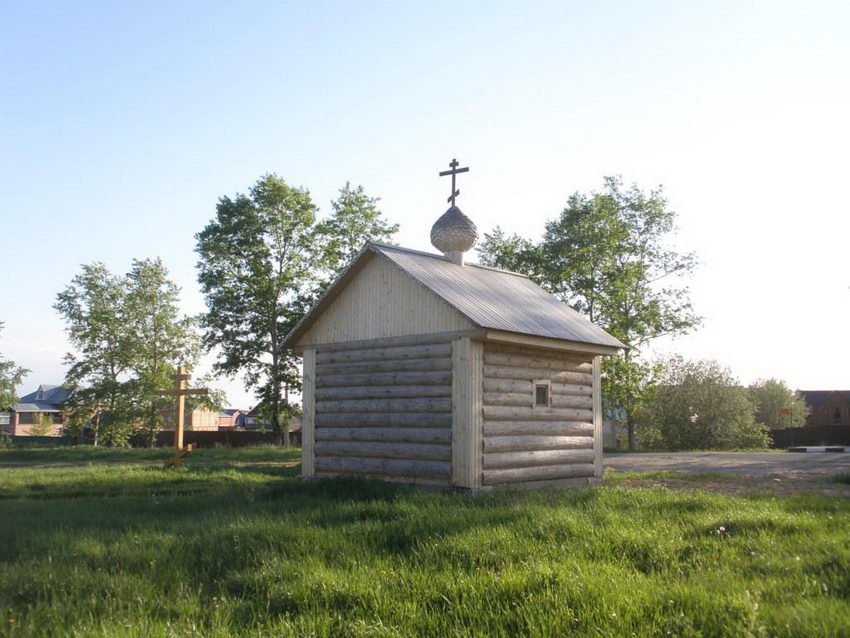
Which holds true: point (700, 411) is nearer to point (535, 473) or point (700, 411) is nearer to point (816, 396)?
point (535, 473)

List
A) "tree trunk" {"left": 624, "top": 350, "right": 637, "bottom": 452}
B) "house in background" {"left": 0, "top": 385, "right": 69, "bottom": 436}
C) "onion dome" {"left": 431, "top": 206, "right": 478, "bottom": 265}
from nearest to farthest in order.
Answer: "onion dome" {"left": 431, "top": 206, "right": 478, "bottom": 265}, "tree trunk" {"left": 624, "top": 350, "right": 637, "bottom": 452}, "house in background" {"left": 0, "top": 385, "right": 69, "bottom": 436}

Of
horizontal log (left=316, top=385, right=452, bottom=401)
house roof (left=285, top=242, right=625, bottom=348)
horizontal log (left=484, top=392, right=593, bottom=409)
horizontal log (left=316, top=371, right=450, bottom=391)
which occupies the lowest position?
horizontal log (left=484, top=392, right=593, bottom=409)

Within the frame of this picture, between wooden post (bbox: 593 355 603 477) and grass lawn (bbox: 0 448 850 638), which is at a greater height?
wooden post (bbox: 593 355 603 477)

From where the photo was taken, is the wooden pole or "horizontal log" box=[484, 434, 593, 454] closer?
"horizontal log" box=[484, 434, 593, 454]

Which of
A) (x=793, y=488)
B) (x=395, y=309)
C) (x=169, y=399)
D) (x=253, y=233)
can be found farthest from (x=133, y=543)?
(x=169, y=399)

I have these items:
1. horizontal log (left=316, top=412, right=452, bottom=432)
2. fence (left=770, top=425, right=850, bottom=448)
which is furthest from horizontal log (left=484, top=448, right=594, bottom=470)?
fence (left=770, top=425, right=850, bottom=448)

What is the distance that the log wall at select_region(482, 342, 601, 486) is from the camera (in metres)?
14.3

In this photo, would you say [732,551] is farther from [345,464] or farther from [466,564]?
[345,464]

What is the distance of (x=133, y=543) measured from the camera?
8.82 m

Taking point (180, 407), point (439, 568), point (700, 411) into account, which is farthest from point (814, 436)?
point (439, 568)

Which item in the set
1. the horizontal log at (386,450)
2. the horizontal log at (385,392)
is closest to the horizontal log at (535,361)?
the horizontal log at (385,392)

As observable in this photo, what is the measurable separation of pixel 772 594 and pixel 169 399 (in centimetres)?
4517

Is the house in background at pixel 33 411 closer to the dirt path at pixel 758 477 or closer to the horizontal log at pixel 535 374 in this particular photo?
the dirt path at pixel 758 477

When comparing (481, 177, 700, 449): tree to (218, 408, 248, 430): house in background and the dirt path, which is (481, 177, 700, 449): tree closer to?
the dirt path
